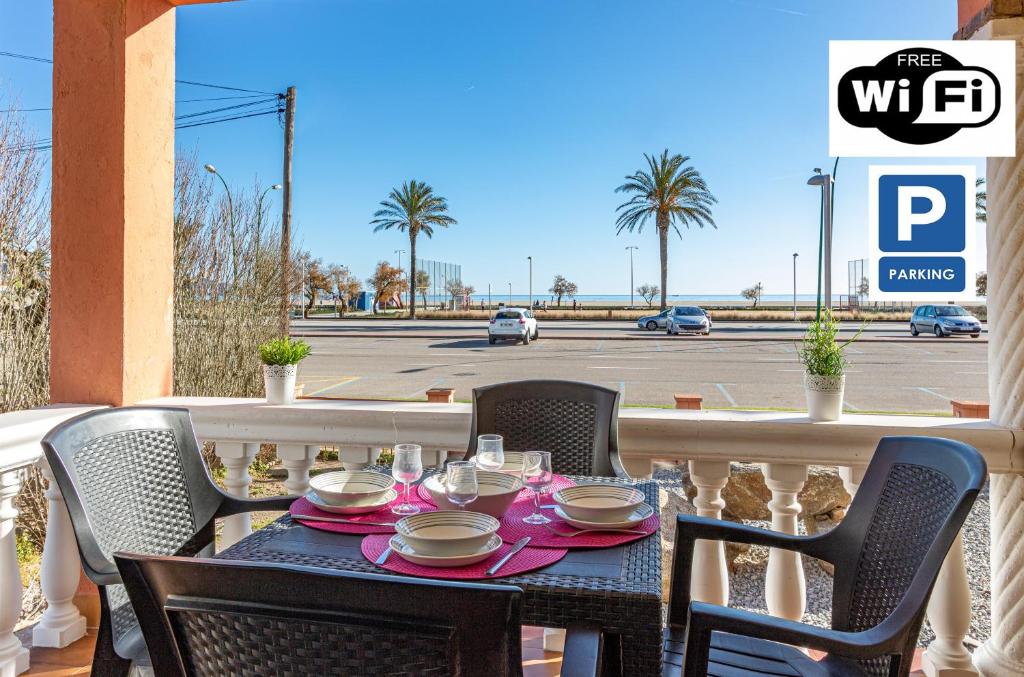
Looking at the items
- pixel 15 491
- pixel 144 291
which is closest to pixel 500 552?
pixel 15 491

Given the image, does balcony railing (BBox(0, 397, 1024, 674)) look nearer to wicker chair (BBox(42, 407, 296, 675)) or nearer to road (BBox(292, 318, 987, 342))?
wicker chair (BBox(42, 407, 296, 675))

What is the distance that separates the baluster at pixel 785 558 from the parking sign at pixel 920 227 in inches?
79.1

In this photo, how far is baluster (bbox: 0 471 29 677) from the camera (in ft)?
4.97

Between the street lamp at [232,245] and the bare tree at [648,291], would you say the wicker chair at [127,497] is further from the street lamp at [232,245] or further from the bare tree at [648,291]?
the bare tree at [648,291]

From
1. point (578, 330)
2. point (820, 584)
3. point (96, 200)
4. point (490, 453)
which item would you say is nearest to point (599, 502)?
point (490, 453)

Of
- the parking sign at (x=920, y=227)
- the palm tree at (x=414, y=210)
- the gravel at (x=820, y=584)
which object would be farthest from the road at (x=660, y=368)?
the parking sign at (x=920, y=227)

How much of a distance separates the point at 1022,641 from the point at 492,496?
4.32 ft

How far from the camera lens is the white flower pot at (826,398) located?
5.35 feet

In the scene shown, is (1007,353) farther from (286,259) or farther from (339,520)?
(286,259)

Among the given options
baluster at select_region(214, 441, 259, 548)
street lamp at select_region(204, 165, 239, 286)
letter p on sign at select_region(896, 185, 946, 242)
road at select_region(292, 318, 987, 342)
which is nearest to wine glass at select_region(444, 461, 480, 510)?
baluster at select_region(214, 441, 259, 548)

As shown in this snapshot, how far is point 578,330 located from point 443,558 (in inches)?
720

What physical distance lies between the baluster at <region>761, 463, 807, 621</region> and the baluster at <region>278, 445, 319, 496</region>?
125cm

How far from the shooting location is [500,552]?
3.18 feet

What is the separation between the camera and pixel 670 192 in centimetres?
921
